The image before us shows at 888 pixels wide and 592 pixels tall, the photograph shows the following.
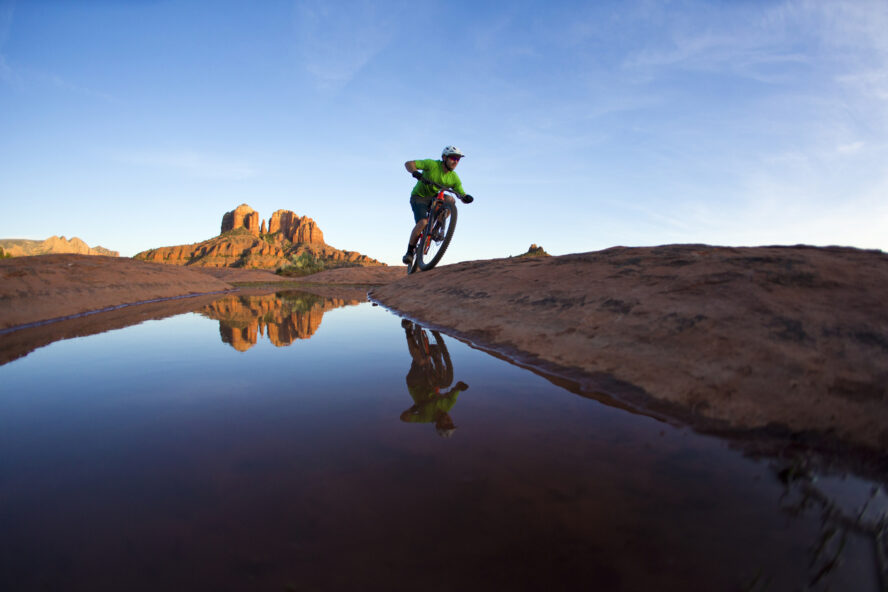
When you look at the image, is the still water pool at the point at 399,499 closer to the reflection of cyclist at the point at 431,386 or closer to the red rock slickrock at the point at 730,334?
the reflection of cyclist at the point at 431,386

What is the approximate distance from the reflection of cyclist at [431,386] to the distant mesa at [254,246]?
304ft

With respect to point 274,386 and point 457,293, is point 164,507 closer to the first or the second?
point 274,386

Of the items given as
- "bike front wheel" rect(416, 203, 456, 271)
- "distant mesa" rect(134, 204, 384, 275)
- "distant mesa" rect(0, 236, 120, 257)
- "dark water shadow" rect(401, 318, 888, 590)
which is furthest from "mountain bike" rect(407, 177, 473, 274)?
"distant mesa" rect(0, 236, 120, 257)

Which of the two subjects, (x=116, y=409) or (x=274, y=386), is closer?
(x=116, y=409)

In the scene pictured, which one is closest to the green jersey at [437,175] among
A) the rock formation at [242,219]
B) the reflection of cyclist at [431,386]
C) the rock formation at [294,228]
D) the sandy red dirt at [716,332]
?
the sandy red dirt at [716,332]

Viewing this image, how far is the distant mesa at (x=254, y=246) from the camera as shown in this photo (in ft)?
337

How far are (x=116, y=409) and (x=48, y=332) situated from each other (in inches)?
149

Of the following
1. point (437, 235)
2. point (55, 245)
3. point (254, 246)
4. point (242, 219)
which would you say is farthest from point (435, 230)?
point (55, 245)

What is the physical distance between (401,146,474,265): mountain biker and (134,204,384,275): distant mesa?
86.8 m

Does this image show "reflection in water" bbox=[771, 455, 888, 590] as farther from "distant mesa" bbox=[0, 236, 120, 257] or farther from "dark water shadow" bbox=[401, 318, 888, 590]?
"distant mesa" bbox=[0, 236, 120, 257]

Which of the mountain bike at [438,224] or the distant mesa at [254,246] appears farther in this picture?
the distant mesa at [254,246]

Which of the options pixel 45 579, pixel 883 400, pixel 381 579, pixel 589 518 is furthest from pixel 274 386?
pixel 883 400

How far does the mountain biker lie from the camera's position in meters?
8.52

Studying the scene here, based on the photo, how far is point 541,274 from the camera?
195 inches
